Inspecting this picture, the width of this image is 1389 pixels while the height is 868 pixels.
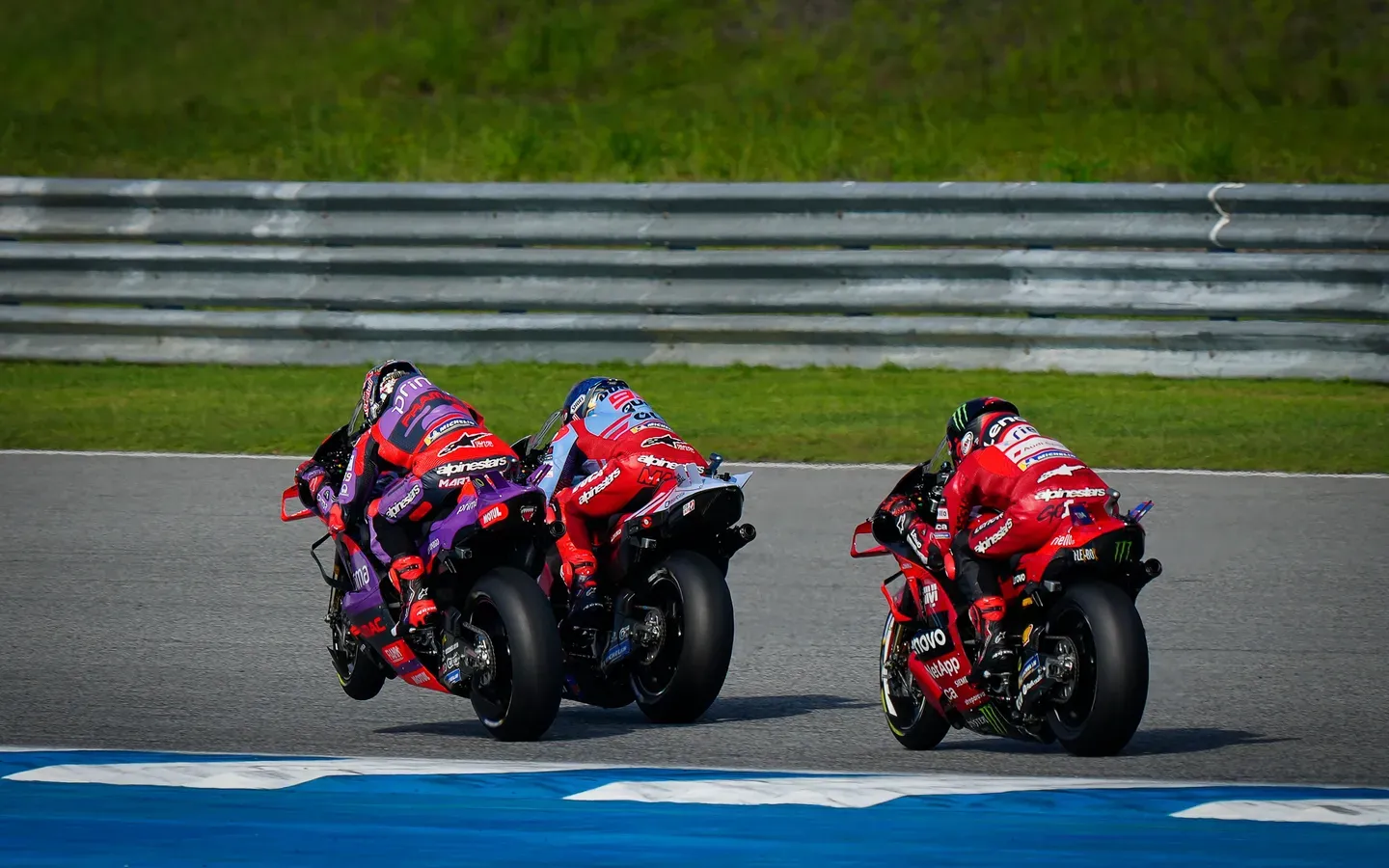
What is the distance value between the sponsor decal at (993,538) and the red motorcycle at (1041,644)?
87 mm

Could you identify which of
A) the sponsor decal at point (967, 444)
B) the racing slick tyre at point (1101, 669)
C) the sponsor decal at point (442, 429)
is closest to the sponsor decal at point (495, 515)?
the sponsor decal at point (442, 429)

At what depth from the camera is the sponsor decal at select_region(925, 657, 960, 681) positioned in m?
6.30

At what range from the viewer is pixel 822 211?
14.2 metres

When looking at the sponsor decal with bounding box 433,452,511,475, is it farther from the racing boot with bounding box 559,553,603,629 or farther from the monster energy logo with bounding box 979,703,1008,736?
the monster energy logo with bounding box 979,703,1008,736

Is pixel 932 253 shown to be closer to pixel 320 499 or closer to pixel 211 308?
pixel 211 308

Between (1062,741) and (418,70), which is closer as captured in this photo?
(1062,741)

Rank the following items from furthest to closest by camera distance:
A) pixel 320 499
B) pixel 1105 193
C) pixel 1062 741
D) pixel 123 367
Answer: pixel 123 367 → pixel 1105 193 → pixel 320 499 → pixel 1062 741

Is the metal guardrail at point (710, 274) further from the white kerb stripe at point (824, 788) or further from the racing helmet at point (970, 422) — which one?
the white kerb stripe at point (824, 788)

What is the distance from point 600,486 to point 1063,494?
1.63 metres

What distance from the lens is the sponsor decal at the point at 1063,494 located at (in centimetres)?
610

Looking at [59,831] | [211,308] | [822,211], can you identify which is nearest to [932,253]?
[822,211]

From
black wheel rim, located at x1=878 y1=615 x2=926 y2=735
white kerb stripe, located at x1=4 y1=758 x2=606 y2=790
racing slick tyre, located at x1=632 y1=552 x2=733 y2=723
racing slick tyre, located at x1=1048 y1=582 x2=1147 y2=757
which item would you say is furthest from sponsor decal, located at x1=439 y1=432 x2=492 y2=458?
racing slick tyre, located at x1=1048 y1=582 x2=1147 y2=757

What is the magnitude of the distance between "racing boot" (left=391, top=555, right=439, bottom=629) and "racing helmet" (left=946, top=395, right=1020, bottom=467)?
5.30 feet

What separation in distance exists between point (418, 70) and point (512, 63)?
2.73ft
